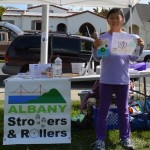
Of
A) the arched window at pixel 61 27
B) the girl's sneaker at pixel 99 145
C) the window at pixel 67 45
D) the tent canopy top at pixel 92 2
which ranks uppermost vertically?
the arched window at pixel 61 27

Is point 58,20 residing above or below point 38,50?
above

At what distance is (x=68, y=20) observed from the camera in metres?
45.7

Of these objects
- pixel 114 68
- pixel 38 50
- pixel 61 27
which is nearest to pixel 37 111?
pixel 114 68

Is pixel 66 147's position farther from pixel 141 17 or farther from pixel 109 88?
pixel 141 17

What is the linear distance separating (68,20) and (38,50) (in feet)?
109

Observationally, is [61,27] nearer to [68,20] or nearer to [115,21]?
[68,20]

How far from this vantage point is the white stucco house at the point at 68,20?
1740 inches

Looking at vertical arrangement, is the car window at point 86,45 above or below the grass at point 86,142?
above

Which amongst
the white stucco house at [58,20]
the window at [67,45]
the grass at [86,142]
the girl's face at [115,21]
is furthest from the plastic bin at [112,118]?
the white stucco house at [58,20]

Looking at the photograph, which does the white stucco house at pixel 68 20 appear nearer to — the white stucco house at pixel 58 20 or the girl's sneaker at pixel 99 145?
the white stucco house at pixel 58 20

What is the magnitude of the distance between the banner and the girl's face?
3.01 feet

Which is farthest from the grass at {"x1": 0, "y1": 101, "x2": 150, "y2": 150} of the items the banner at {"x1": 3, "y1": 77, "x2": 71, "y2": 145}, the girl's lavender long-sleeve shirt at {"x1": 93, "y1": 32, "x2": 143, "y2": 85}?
the girl's lavender long-sleeve shirt at {"x1": 93, "y1": 32, "x2": 143, "y2": 85}

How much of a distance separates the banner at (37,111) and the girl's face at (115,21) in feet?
3.01

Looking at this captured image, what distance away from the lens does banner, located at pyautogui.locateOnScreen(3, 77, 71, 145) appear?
18.0ft
